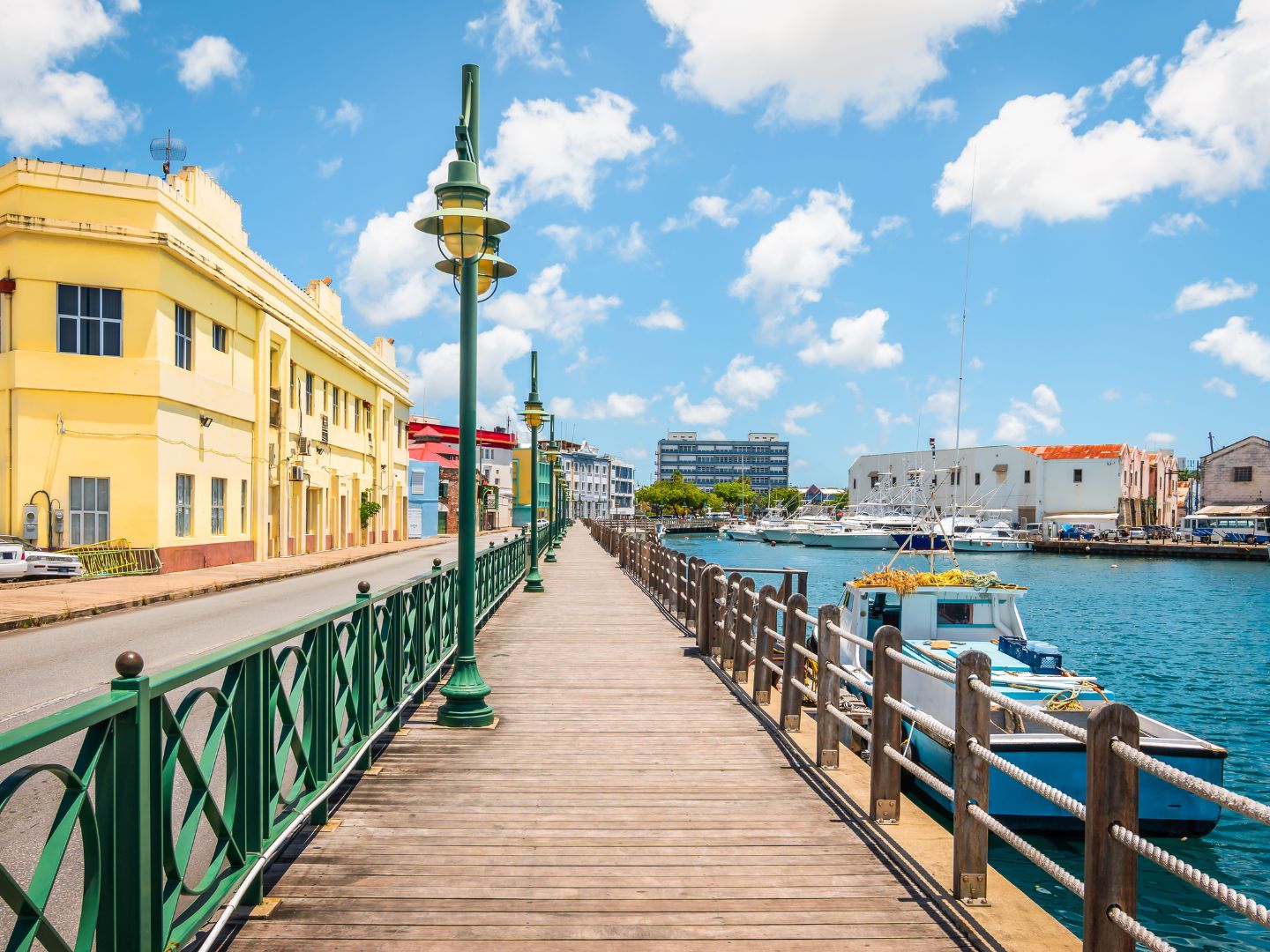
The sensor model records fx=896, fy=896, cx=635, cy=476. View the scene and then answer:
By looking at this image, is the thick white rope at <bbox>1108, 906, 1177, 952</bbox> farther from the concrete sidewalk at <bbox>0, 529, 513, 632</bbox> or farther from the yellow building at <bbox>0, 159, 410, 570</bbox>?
the yellow building at <bbox>0, 159, 410, 570</bbox>

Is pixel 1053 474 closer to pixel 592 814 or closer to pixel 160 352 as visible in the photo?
pixel 160 352

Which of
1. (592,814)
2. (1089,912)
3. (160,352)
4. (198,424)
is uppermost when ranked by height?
(160,352)

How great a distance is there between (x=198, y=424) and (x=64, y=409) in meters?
3.83

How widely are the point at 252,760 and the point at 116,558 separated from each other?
21592mm

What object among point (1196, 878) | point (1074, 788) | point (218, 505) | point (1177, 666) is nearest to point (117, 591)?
point (218, 505)

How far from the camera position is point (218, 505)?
1080 inches

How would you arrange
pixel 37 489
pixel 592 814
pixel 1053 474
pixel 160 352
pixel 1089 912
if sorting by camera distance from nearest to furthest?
1. pixel 1089 912
2. pixel 592 814
3. pixel 37 489
4. pixel 160 352
5. pixel 1053 474

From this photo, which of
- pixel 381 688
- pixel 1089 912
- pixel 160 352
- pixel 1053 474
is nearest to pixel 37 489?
pixel 160 352

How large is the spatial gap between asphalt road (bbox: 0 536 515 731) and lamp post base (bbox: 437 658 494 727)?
12.4ft

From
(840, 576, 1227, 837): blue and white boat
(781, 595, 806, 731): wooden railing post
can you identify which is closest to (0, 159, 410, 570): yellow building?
(840, 576, 1227, 837): blue and white boat

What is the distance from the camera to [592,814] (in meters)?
5.63

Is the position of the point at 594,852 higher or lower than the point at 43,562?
lower

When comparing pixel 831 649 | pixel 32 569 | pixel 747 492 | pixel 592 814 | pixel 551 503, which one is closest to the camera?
pixel 592 814

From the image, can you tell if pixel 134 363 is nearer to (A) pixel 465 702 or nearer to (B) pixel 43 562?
(B) pixel 43 562
